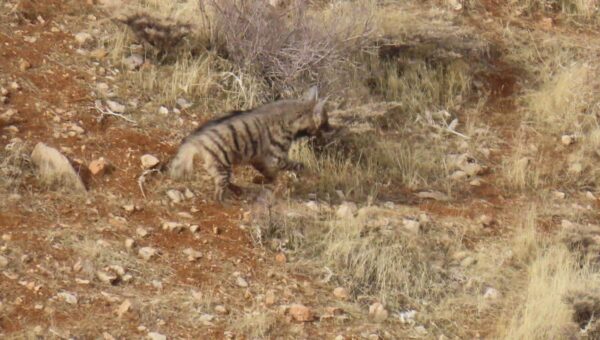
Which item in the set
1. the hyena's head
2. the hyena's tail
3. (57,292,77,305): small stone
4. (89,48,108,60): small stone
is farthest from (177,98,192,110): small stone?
(57,292,77,305): small stone

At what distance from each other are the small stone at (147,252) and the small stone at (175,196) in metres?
0.79

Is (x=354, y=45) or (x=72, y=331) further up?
(x=354, y=45)

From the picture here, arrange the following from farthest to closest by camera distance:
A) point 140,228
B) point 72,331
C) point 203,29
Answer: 1. point 203,29
2. point 140,228
3. point 72,331

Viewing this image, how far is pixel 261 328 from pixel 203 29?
4.53m

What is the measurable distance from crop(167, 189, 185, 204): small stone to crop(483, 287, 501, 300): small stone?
2.60 m

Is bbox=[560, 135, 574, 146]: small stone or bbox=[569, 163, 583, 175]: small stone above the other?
bbox=[560, 135, 574, 146]: small stone

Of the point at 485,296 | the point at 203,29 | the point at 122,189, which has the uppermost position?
the point at 203,29

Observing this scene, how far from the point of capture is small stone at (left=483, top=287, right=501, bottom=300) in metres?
9.03

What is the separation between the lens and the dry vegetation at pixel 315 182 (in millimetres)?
8367

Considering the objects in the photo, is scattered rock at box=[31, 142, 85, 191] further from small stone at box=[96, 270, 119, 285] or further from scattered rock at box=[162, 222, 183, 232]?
small stone at box=[96, 270, 119, 285]

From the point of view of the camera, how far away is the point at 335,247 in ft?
29.7

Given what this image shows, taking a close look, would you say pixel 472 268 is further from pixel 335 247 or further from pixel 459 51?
pixel 459 51

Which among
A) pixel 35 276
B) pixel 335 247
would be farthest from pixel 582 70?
pixel 35 276

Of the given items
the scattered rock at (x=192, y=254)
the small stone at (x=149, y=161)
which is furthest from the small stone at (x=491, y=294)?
the small stone at (x=149, y=161)
